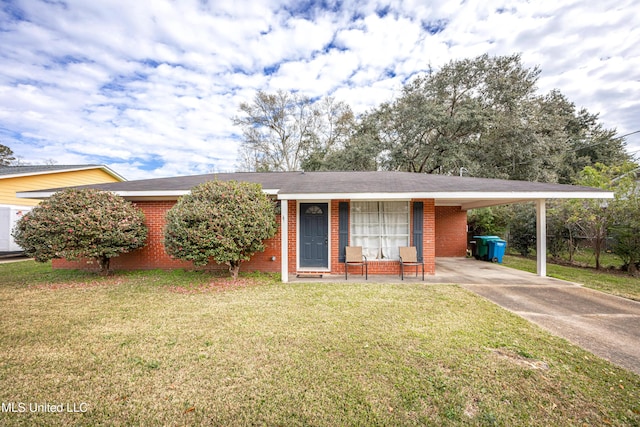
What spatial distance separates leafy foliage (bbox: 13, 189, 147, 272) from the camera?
655 cm

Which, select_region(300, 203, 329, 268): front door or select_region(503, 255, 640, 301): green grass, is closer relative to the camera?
select_region(503, 255, 640, 301): green grass

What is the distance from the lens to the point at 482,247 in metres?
11.1

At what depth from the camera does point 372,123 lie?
66.1 feet

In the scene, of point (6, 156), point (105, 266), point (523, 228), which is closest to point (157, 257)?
point (105, 266)

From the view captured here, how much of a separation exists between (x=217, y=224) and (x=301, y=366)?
437cm

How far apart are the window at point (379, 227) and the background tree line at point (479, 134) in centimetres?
652

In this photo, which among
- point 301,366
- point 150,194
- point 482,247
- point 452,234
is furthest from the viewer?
point 452,234

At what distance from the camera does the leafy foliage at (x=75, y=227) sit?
21.5 ft

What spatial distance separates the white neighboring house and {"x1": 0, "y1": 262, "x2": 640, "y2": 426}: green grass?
10978mm

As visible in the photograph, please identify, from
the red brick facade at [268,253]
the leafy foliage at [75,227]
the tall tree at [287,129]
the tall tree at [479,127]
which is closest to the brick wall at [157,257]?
the red brick facade at [268,253]

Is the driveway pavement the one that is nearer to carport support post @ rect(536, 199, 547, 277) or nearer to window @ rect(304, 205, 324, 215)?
carport support post @ rect(536, 199, 547, 277)

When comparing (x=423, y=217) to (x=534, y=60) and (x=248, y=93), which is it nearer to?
(x=534, y=60)

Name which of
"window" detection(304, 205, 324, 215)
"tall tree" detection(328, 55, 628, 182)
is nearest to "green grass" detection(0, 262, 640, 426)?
"window" detection(304, 205, 324, 215)

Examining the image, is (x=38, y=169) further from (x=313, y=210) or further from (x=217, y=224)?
(x=313, y=210)
